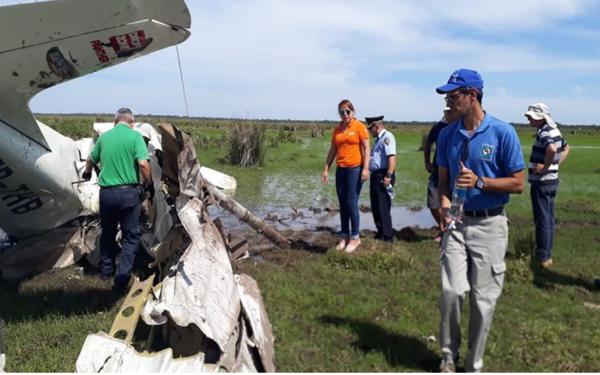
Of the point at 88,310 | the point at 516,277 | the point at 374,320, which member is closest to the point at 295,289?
the point at 374,320

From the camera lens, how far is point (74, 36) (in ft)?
18.2

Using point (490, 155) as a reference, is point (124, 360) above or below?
below

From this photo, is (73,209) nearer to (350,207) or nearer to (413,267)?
(350,207)

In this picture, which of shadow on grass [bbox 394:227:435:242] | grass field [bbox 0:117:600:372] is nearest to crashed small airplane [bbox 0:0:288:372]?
grass field [bbox 0:117:600:372]

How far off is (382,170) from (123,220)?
4177 mm

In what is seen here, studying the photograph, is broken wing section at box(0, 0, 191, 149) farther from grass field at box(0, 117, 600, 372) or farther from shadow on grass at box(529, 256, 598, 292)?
shadow on grass at box(529, 256, 598, 292)

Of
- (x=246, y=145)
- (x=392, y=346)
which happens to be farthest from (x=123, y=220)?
(x=246, y=145)

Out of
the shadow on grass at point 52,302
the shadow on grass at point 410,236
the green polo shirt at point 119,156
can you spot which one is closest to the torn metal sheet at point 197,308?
the shadow on grass at point 52,302

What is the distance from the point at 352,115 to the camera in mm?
8016

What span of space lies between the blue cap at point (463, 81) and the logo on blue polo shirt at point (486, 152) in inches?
18.2

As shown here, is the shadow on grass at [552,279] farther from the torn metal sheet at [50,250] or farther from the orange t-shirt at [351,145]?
the torn metal sheet at [50,250]

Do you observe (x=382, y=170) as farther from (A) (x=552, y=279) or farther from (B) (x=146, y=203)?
(B) (x=146, y=203)

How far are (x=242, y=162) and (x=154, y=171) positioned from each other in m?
15.8

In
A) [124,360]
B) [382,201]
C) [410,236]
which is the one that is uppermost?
[382,201]
